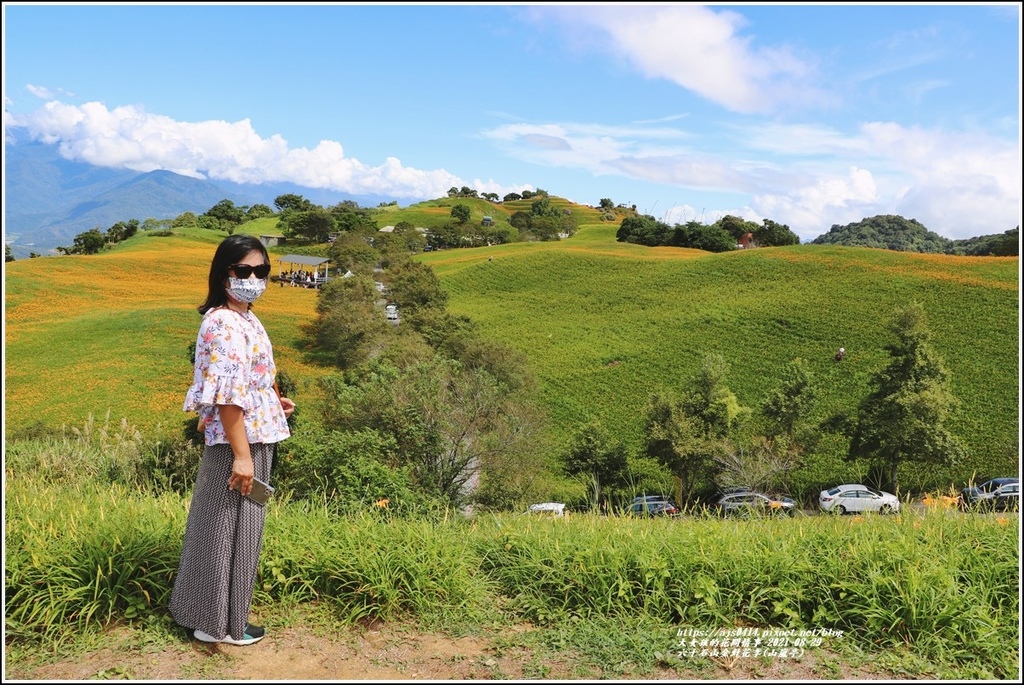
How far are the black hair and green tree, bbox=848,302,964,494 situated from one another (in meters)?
22.2

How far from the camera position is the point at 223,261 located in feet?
11.2

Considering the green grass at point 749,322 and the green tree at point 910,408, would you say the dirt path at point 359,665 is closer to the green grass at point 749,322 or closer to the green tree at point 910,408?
the green tree at point 910,408

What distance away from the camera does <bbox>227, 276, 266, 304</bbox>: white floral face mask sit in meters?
3.42

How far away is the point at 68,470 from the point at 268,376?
5473 mm

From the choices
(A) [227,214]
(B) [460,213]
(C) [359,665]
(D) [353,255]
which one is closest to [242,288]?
(C) [359,665]

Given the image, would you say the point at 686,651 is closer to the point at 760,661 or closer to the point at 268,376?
the point at 760,661

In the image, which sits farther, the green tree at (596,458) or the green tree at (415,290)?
the green tree at (415,290)

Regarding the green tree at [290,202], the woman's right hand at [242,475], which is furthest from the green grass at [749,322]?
the green tree at [290,202]

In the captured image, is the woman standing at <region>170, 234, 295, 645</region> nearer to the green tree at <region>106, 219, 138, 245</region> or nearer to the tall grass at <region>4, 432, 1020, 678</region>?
the tall grass at <region>4, 432, 1020, 678</region>

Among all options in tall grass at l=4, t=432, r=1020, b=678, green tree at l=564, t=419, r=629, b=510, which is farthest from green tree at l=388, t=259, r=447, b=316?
tall grass at l=4, t=432, r=1020, b=678

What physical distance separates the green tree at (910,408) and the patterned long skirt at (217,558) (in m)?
22.0

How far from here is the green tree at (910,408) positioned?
21.0 metres

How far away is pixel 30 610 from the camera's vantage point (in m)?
3.55

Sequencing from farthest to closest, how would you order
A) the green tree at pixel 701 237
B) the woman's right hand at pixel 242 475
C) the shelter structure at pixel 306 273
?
the green tree at pixel 701 237 < the shelter structure at pixel 306 273 < the woman's right hand at pixel 242 475
